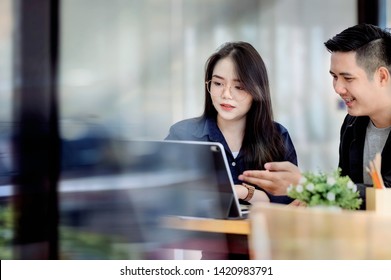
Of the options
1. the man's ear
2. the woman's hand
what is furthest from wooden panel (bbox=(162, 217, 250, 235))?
the man's ear

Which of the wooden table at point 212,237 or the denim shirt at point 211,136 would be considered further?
the denim shirt at point 211,136

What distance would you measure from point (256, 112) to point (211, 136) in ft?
0.76

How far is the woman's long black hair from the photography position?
9.58ft

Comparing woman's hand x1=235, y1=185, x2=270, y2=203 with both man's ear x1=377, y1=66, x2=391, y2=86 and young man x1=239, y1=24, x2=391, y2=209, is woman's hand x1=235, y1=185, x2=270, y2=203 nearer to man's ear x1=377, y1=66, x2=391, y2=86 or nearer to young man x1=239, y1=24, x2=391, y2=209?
young man x1=239, y1=24, x2=391, y2=209

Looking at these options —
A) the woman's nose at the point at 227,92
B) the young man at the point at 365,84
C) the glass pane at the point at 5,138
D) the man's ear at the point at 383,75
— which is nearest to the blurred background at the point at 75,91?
the glass pane at the point at 5,138

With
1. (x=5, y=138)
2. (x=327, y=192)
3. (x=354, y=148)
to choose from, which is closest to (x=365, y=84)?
(x=354, y=148)

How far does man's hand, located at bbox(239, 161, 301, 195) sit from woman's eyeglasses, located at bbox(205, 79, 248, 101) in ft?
1.23

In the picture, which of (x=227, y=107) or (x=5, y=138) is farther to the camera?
(x=227, y=107)

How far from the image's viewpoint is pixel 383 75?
2.86 metres

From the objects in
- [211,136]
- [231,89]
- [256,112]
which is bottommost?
[211,136]

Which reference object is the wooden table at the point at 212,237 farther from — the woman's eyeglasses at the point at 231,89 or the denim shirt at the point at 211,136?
the woman's eyeglasses at the point at 231,89

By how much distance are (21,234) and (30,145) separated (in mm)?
331

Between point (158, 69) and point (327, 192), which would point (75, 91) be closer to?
point (158, 69)

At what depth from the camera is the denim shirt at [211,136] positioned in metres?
2.86
